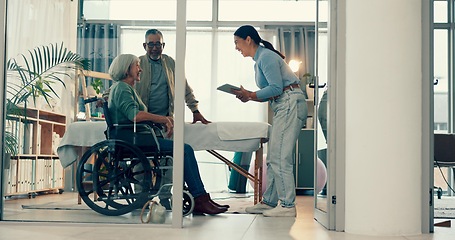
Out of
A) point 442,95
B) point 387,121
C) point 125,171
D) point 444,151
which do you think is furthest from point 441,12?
point 125,171

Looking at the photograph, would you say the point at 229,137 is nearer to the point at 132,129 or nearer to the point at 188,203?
the point at 188,203

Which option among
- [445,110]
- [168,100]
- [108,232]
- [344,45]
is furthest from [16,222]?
[445,110]

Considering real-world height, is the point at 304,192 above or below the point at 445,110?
below

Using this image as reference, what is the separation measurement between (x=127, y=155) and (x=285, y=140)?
4.27 ft

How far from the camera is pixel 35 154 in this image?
14.3ft

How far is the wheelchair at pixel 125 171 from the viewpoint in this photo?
4.28m

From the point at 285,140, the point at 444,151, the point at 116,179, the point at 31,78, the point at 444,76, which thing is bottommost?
the point at 116,179

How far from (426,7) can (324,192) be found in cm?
122

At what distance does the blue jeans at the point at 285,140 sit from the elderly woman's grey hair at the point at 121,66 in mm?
1300

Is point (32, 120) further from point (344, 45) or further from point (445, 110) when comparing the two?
point (445, 110)

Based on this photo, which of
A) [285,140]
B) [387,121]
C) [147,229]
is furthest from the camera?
[285,140]

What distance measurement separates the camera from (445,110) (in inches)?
365

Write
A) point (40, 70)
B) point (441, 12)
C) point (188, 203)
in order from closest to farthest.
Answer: point (40, 70) < point (188, 203) < point (441, 12)

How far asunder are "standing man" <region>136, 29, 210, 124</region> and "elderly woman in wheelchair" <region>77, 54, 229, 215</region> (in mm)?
38
